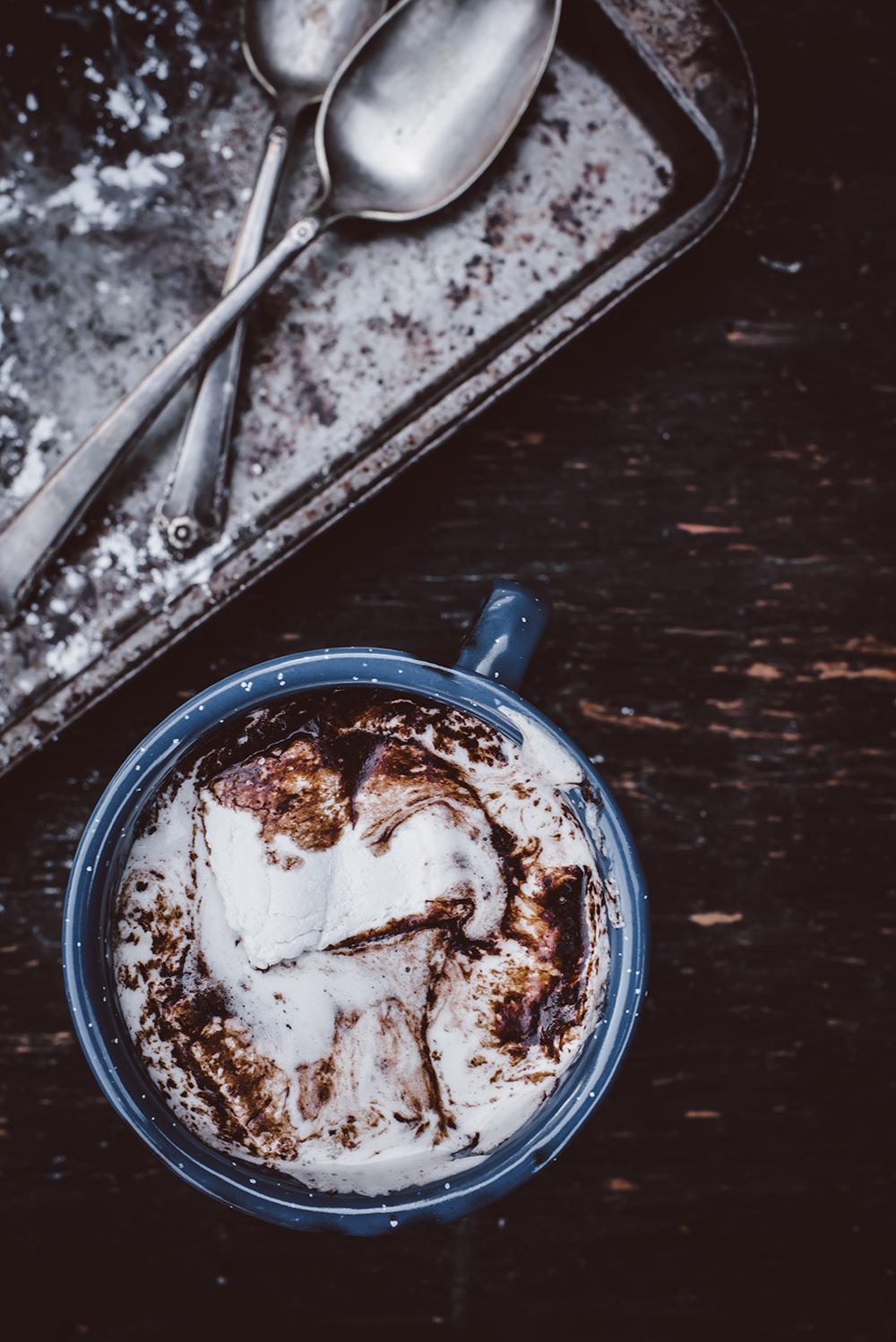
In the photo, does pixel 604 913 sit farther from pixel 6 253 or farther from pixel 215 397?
pixel 6 253

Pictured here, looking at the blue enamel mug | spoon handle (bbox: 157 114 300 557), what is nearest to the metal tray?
spoon handle (bbox: 157 114 300 557)

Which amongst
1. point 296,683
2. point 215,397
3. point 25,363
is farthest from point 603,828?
point 25,363

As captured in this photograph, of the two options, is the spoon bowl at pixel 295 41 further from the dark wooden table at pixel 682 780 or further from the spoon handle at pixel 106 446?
the dark wooden table at pixel 682 780

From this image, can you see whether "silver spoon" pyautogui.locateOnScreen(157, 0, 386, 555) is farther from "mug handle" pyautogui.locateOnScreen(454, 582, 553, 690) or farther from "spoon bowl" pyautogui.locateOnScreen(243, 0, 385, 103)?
"mug handle" pyautogui.locateOnScreen(454, 582, 553, 690)

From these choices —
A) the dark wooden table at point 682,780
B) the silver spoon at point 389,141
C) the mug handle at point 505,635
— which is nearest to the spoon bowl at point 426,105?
the silver spoon at point 389,141

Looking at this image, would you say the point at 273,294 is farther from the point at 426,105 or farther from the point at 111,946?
the point at 111,946
